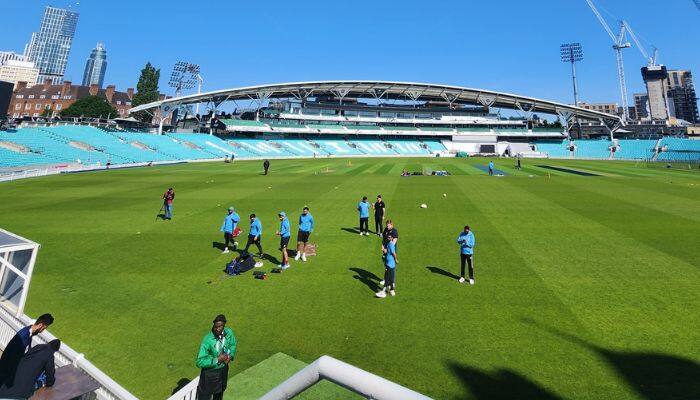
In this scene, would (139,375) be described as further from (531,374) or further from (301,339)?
(531,374)

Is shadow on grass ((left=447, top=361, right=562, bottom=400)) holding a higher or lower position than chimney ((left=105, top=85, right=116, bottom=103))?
lower

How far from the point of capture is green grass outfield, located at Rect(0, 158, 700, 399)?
5766 millimetres

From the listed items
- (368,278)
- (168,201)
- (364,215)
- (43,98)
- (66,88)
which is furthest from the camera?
(43,98)

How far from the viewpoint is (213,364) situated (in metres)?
4.79

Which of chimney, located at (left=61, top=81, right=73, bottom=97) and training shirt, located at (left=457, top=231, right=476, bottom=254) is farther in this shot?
chimney, located at (left=61, top=81, right=73, bottom=97)

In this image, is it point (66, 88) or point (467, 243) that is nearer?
point (467, 243)

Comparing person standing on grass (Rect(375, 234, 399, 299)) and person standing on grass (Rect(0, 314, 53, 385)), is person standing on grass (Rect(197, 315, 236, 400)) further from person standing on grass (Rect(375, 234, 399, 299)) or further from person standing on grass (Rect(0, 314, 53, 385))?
person standing on grass (Rect(375, 234, 399, 299))

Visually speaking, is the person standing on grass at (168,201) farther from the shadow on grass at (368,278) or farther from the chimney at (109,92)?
the chimney at (109,92)

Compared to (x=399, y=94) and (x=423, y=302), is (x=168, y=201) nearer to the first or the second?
(x=423, y=302)

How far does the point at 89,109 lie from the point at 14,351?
124 metres

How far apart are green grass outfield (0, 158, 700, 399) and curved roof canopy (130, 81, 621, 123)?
248 ft

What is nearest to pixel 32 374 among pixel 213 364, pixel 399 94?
pixel 213 364

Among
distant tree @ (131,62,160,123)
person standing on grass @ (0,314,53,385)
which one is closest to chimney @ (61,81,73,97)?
distant tree @ (131,62,160,123)

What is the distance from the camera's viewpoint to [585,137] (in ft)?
380
